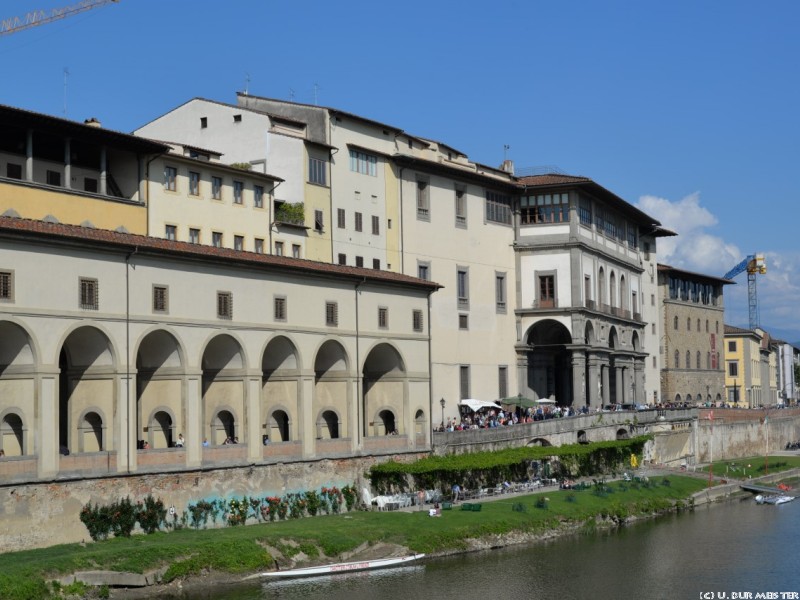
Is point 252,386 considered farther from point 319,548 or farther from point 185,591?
point 185,591

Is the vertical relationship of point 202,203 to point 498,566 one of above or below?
above

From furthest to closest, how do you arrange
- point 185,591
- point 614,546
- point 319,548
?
1. point 614,546
2. point 319,548
3. point 185,591

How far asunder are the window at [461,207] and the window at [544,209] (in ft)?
22.4

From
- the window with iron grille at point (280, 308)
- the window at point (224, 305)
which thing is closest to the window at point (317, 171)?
the window with iron grille at point (280, 308)

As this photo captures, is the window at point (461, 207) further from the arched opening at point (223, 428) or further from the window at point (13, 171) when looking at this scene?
the window at point (13, 171)

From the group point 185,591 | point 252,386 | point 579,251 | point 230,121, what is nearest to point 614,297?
point 579,251

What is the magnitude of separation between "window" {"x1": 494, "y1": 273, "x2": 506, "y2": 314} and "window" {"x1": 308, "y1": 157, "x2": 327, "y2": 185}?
59.9ft

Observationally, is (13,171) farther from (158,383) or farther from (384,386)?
(384,386)

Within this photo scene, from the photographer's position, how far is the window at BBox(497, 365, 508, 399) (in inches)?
3271

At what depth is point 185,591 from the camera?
42062 millimetres

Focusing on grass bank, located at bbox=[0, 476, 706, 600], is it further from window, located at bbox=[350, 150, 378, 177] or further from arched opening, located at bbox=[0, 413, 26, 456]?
window, located at bbox=[350, 150, 378, 177]

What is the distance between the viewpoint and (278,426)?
189 feet

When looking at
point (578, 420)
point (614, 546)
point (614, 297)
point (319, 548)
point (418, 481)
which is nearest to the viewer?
point (319, 548)

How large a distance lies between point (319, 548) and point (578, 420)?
3243 centimetres
